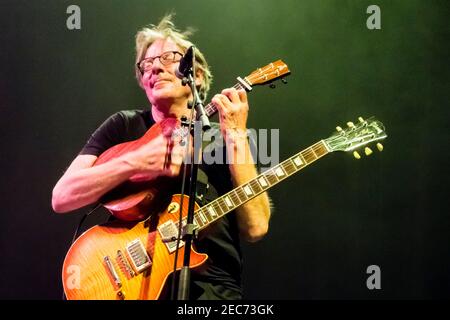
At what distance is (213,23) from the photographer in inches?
108

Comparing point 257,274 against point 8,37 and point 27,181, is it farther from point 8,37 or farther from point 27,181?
point 8,37

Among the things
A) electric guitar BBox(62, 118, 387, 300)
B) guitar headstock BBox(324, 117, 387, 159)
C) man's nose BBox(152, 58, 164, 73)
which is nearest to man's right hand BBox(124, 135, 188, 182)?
electric guitar BBox(62, 118, 387, 300)

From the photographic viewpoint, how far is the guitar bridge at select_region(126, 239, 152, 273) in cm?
199

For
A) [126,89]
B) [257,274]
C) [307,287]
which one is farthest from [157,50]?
[307,287]

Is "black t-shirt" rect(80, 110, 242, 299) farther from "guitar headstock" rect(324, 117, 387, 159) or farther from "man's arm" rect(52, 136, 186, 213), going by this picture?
"guitar headstock" rect(324, 117, 387, 159)

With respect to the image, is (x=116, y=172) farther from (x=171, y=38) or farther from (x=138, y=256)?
(x=171, y=38)

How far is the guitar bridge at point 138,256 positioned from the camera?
1989 millimetres

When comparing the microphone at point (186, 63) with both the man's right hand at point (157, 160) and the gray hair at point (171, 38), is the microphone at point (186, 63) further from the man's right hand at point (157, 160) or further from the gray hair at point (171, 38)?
the gray hair at point (171, 38)

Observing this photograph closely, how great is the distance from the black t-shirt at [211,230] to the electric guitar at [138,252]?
0.11m

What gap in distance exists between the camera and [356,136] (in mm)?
2240

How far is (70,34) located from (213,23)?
2.47ft

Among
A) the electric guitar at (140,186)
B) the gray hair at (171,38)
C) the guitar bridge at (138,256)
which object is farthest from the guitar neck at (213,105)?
the guitar bridge at (138,256)

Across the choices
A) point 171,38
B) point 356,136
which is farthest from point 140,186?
point 356,136

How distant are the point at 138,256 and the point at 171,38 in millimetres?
1096
